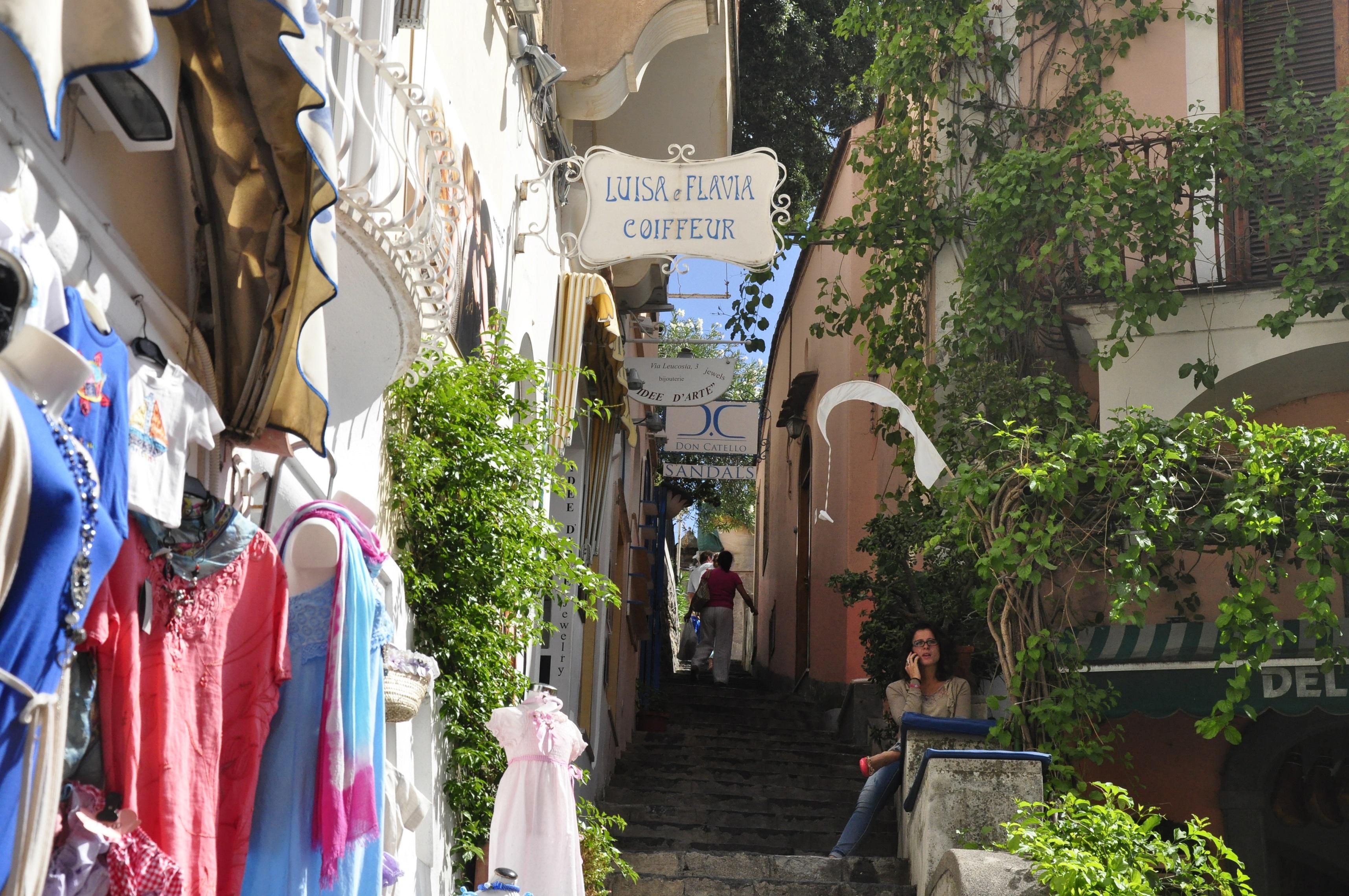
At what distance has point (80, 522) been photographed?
1.96 meters

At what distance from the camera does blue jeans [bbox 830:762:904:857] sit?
329 inches

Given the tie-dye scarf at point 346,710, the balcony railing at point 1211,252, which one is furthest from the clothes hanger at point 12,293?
the balcony railing at point 1211,252

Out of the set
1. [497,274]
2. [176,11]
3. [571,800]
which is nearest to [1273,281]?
[497,274]

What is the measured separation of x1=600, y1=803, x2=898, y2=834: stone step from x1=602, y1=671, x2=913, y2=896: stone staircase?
1 centimetres

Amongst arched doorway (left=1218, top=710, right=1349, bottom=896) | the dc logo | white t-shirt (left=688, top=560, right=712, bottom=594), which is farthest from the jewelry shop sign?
white t-shirt (left=688, top=560, right=712, bottom=594)

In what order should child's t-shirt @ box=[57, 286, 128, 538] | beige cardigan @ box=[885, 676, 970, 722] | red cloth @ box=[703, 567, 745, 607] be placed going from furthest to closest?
red cloth @ box=[703, 567, 745, 607], beige cardigan @ box=[885, 676, 970, 722], child's t-shirt @ box=[57, 286, 128, 538]

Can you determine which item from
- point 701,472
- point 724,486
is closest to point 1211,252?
point 701,472

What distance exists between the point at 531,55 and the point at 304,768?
5.40 metres

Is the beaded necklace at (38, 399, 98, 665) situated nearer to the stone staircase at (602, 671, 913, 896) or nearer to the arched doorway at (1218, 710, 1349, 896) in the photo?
the stone staircase at (602, 671, 913, 896)

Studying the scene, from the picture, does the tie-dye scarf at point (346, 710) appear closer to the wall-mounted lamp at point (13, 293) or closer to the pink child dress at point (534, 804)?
the wall-mounted lamp at point (13, 293)

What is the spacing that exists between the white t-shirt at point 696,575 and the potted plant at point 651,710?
145 inches

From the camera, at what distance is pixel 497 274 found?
673 cm

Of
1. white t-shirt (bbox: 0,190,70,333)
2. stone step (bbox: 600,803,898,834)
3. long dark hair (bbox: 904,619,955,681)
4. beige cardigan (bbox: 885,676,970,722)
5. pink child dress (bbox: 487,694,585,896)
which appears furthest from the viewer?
stone step (bbox: 600,803,898,834)

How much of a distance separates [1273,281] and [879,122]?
192 inches
